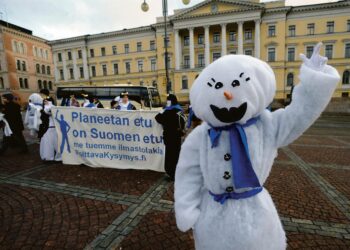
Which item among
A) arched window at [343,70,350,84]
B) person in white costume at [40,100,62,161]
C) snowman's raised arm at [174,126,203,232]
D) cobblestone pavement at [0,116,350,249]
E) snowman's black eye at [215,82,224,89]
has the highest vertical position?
arched window at [343,70,350,84]

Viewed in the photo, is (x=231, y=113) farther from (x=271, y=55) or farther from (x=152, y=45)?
(x=152, y=45)

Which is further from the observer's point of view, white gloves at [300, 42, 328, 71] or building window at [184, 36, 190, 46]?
building window at [184, 36, 190, 46]

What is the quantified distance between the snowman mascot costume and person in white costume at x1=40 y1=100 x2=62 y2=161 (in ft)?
20.0

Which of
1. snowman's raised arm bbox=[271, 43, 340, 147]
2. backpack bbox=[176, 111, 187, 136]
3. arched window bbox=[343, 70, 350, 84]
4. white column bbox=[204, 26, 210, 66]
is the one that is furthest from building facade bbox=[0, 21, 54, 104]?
arched window bbox=[343, 70, 350, 84]

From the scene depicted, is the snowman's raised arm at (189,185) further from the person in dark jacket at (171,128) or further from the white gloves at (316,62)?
the person in dark jacket at (171,128)

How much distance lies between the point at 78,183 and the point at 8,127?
443 centimetres

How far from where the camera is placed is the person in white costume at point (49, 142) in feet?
21.3

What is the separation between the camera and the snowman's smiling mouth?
4.49 ft

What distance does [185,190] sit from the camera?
1.60 meters

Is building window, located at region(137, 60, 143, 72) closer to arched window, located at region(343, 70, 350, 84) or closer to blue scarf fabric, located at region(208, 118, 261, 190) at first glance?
arched window, located at region(343, 70, 350, 84)

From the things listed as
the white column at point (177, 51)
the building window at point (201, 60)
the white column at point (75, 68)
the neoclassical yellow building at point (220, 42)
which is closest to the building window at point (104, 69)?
the neoclassical yellow building at point (220, 42)

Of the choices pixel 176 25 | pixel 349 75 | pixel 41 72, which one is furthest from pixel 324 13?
pixel 41 72

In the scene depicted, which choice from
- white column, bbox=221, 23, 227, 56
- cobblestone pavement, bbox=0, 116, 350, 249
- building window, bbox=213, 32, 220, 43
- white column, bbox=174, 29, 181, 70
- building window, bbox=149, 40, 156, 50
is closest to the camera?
cobblestone pavement, bbox=0, 116, 350, 249

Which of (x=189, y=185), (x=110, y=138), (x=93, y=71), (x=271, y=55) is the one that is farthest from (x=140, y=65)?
(x=189, y=185)
